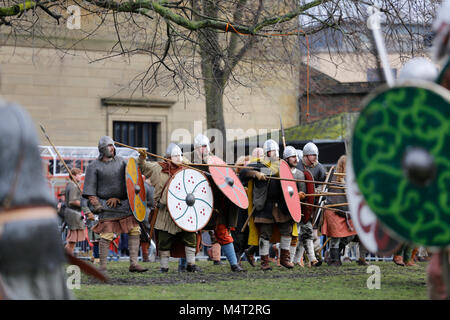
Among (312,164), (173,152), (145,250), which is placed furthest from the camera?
(145,250)

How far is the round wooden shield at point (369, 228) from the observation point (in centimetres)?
420

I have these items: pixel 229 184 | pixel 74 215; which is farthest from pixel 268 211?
pixel 74 215

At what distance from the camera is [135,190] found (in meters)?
9.33

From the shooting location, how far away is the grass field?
6633mm

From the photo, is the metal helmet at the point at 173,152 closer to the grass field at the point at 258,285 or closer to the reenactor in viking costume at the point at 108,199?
the reenactor in viking costume at the point at 108,199

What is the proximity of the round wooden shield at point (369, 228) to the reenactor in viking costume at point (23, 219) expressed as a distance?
175cm

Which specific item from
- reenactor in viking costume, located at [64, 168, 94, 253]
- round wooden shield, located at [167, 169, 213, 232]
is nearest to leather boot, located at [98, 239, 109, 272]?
round wooden shield, located at [167, 169, 213, 232]

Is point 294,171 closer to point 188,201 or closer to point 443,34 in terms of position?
point 188,201

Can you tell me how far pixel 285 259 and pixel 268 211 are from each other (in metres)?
0.66

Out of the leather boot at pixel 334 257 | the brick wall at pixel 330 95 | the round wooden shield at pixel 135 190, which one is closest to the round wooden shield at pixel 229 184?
the round wooden shield at pixel 135 190

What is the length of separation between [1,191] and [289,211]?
22.7 ft

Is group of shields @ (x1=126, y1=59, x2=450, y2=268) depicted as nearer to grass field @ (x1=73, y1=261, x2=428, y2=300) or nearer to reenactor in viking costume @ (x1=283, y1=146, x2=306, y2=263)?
grass field @ (x1=73, y1=261, x2=428, y2=300)

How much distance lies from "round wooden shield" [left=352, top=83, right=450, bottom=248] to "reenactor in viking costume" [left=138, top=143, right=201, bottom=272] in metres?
5.89
